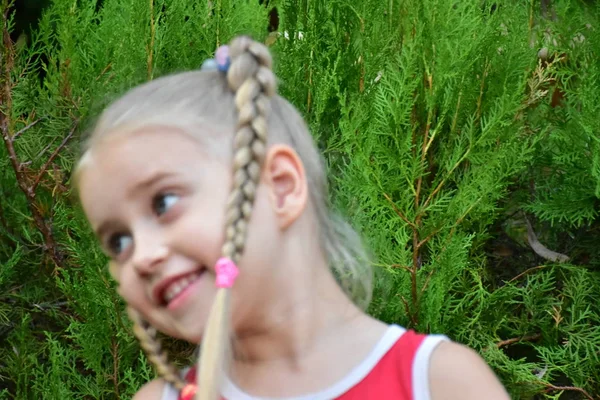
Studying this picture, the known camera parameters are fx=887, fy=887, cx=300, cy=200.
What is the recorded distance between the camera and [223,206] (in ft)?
3.93

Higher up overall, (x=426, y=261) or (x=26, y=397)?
(x=426, y=261)

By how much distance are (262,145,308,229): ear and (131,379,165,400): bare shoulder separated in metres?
0.40

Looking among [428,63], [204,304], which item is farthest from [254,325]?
[428,63]

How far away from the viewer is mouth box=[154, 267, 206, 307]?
→ 1.20 m

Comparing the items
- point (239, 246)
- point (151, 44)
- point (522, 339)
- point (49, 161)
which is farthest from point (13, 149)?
point (522, 339)

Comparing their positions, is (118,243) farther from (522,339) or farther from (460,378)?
(522,339)

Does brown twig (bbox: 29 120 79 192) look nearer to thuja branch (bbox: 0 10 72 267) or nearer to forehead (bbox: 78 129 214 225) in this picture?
thuja branch (bbox: 0 10 72 267)

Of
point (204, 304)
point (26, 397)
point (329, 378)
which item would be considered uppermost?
point (204, 304)

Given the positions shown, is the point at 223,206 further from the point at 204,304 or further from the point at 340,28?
the point at 340,28

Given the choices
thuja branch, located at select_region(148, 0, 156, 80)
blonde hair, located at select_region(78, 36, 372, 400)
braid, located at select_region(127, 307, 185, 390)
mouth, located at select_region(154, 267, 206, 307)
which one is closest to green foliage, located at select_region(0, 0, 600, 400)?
thuja branch, located at select_region(148, 0, 156, 80)

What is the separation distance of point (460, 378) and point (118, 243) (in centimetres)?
52

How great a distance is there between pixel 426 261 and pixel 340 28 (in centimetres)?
60

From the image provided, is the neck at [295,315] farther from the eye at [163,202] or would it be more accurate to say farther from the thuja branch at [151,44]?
the thuja branch at [151,44]

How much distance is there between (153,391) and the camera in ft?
4.81
